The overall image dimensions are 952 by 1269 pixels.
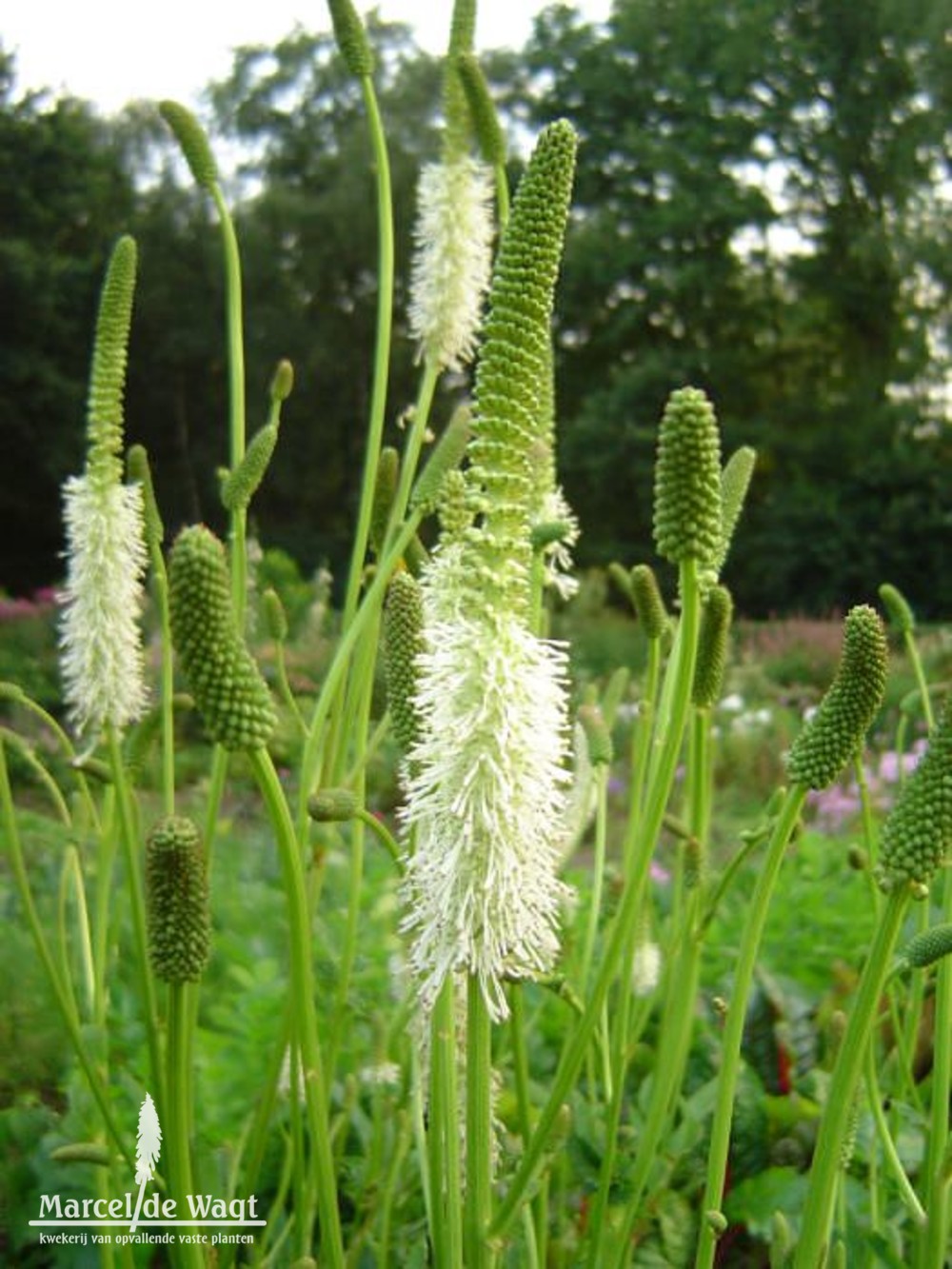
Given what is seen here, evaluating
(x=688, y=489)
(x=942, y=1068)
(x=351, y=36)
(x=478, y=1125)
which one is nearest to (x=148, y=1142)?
(x=478, y=1125)

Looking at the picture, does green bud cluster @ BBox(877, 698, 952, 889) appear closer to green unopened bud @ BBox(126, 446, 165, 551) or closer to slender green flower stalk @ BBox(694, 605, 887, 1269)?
slender green flower stalk @ BBox(694, 605, 887, 1269)

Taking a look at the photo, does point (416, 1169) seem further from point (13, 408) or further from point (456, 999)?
point (13, 408)

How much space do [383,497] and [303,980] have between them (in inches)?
28.6

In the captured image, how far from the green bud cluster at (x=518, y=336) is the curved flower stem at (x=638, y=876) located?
126 millimetres

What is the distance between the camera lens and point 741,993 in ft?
3.56

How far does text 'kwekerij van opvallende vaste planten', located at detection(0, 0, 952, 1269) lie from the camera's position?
0.96 metres

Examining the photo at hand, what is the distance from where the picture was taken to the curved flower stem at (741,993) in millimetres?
1026

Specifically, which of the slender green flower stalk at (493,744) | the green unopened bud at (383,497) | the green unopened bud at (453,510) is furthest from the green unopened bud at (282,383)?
the slender green flower stalk at (493,744)

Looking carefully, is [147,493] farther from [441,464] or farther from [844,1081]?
[844,1081]

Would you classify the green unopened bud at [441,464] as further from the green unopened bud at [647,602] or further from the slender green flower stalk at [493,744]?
the slender green flower stalk at [493,744]

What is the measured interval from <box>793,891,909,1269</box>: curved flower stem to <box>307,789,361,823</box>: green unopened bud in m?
0.40

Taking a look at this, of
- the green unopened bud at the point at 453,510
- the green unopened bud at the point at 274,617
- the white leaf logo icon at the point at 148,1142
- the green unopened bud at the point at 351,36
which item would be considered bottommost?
the white leaf logo icon at the point at 148,1142

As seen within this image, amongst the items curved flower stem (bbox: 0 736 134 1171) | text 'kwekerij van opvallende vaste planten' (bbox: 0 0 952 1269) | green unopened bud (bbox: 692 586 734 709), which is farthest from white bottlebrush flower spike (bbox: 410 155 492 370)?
curved flower stem (bbox: 0 736 134 1171)

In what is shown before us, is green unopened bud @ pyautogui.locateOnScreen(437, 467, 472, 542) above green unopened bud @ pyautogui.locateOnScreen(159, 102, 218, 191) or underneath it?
underneath
